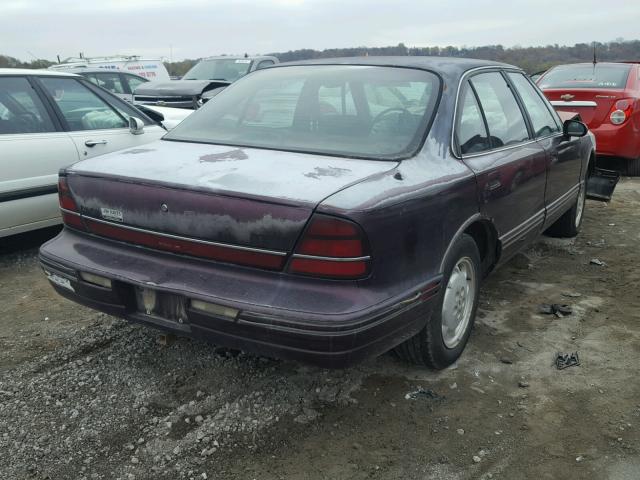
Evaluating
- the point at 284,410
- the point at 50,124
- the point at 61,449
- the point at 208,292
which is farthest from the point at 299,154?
the point at 50,124

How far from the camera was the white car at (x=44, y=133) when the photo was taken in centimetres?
449

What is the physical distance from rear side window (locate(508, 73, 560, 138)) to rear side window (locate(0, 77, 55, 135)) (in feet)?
11.7

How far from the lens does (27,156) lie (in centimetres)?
455

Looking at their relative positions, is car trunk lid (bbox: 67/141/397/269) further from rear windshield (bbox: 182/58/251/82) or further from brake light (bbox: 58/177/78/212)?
rear windshield (bbox: 182/58/251/82)

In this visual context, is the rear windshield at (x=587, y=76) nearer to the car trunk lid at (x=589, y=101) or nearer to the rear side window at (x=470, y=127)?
the car trunk lid at (x=589, y=101)

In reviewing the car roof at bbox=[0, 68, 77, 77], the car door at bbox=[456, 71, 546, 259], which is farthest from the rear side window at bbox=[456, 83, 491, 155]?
the car roof at bbox=[0, 68, 77, 77]

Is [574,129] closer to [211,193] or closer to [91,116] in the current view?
[211,193]

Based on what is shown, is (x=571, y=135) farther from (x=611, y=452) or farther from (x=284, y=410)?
(x=284, y=410)

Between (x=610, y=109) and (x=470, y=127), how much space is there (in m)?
5.00

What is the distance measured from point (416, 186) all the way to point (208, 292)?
962mm

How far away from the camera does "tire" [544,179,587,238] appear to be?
5.27m

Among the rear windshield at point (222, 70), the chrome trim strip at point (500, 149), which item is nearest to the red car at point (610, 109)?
the chrome trim strip at point (500, 149)

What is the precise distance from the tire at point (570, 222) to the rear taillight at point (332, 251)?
3531mm

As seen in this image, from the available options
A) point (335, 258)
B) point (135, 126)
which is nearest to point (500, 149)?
point (335, 258)
